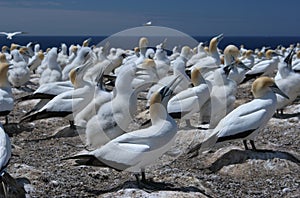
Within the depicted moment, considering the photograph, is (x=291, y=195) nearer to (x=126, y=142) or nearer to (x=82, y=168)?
(x=126, y=142)

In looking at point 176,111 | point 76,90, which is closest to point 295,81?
point 176,111

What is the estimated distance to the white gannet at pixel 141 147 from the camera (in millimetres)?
5449

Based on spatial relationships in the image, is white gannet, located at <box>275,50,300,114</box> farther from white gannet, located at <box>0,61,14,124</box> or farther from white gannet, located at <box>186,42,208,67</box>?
white gannet, located at <box>186,42,208,67</box>

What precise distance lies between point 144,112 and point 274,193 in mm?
4496

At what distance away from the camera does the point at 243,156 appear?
22.5ft

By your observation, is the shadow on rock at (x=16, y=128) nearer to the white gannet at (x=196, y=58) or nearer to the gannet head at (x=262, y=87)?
the gannet head at (x=262, y=87)

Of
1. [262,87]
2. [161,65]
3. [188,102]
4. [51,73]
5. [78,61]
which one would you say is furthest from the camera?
[78,61]

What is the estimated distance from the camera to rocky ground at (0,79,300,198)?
591 centimetres

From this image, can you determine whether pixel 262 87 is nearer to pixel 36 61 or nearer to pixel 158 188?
pixel 158 188

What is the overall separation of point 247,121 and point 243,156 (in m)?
0.46

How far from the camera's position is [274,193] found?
19.9 feet

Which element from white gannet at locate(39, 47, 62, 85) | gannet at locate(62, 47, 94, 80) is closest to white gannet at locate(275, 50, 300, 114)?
white gannet at locate(39, 47, 62, 85)

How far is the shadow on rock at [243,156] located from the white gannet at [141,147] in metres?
1.48

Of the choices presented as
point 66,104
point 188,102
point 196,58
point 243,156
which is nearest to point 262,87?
point 243,156
